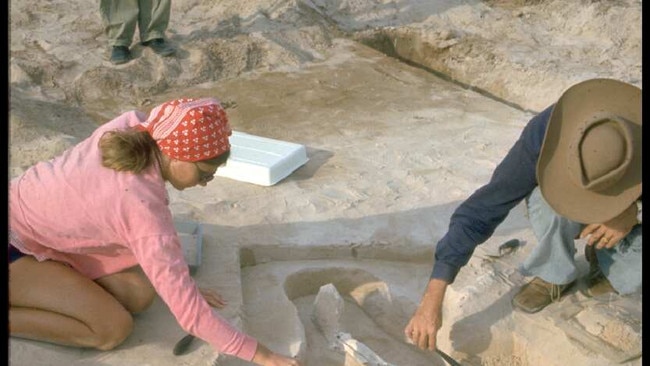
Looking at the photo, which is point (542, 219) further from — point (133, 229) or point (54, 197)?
point (54, 197)

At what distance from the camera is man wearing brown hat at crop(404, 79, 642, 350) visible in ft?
7.57

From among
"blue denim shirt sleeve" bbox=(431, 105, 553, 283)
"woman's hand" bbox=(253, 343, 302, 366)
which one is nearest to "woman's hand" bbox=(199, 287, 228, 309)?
"woman's hand" bbox=(253, 343, 302, 366)

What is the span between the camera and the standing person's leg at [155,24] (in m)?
5.63

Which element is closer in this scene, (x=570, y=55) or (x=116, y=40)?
(x=116, y=40)

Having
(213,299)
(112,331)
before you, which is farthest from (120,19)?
(112,331)

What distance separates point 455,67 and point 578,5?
145 cm

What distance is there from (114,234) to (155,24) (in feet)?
11.2

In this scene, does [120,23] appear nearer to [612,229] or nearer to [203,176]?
[203,176]

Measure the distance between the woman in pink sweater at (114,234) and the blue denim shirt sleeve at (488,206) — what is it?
611 mm

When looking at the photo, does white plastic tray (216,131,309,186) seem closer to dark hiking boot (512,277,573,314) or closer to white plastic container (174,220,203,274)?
white plastic container (174,220,203,274)

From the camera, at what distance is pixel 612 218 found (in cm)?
248

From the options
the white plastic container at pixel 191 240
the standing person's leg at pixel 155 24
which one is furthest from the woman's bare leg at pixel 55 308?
the standing person's leg at pixel 155 24

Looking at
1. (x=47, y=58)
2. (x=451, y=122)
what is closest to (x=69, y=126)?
(x=47, y=58)

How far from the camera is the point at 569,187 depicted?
2443mm
